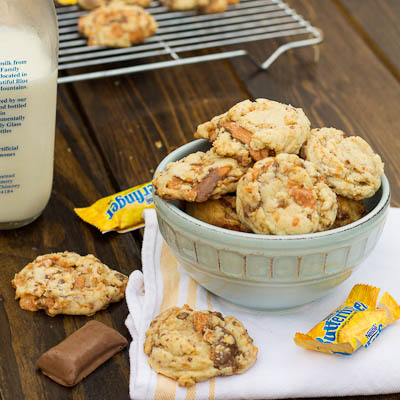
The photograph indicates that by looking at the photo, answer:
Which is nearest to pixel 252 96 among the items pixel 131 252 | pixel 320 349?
pixel 131 252

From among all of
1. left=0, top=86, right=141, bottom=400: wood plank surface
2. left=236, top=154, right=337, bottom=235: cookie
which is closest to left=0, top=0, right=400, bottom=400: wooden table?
left=0, top=86, right=141, bottom=400: wood plank surface

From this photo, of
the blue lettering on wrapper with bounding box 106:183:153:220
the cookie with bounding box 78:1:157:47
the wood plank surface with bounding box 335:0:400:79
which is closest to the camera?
the blue lettering on wrapper with bounding box 106:183:153:220

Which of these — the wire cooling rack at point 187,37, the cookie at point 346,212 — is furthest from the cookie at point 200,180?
the wire cooling rack at point 187,37

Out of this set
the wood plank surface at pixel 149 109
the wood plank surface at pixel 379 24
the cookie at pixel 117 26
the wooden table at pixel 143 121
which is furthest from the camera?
the wood plank surface at pixel 379 24

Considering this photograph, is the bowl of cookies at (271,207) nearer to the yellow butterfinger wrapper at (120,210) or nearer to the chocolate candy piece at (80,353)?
the chocolate candy piece at (80,353)

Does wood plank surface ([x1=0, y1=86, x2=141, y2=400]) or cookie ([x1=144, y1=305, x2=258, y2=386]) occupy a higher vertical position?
cookie ([x1=144, y1=305, x2=258, y2=386])

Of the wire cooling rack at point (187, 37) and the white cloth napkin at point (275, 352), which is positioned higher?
the white cloth napkin at point (275, 352)

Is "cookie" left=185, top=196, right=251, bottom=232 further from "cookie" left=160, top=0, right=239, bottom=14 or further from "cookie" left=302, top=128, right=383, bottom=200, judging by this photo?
"cookie" left=160, top=0, right=239, bottom=14

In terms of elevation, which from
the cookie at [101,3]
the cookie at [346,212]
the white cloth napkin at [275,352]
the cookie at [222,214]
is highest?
the cookie at [346,212]
